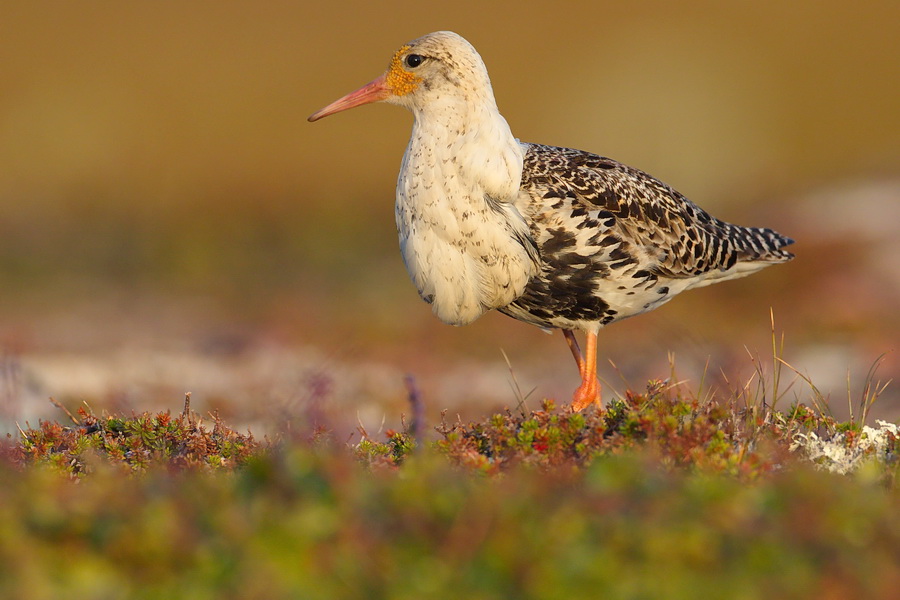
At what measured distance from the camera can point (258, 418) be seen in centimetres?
754

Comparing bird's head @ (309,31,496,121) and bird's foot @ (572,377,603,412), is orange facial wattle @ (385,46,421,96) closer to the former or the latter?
bird's head @ (309,31,496,121)

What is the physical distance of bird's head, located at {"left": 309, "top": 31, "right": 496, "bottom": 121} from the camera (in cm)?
775

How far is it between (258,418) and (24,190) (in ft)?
72.3

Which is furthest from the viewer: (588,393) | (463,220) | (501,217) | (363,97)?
(588,393)

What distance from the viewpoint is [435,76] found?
782 centimetres

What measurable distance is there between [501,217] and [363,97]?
1.45m

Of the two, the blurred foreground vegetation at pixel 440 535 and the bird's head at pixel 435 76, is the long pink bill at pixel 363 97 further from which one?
the blurred foreground vegetation at pixel 440 535

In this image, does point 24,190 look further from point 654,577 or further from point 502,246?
point 654,577

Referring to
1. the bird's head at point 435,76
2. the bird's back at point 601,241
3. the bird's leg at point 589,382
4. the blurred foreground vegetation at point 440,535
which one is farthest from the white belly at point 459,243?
the blurred foreground vegetation at point 440,535

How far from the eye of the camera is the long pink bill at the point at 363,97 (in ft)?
26.7

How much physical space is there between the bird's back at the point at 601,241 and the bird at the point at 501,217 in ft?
0.03

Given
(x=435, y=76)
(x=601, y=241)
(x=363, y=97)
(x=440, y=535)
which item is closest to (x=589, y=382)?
(x=601, y=241)

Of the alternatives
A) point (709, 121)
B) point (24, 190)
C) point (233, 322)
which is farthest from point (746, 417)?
point (709, 121)

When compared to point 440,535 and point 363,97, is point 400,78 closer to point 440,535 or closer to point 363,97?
point 363,97
